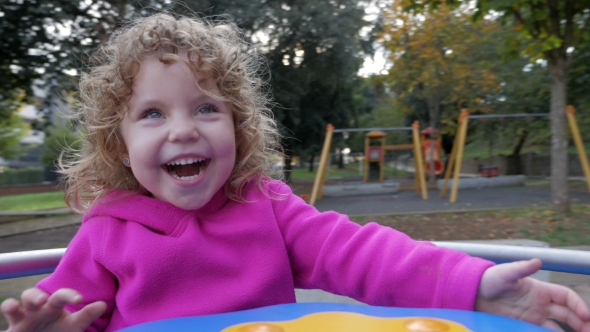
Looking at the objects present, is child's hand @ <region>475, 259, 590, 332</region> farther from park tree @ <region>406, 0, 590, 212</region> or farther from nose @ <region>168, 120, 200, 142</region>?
park tree @ <region>406, 0, 590, 212</region>

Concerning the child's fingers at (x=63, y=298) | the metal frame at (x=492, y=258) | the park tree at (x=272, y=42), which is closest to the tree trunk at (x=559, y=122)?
the park tree at (x=272, y=42)

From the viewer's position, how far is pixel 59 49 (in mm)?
6520

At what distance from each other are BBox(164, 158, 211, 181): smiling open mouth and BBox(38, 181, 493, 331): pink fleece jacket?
105 millimetres

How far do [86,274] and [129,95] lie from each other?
0.44m

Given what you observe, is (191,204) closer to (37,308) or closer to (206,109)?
(206,109)

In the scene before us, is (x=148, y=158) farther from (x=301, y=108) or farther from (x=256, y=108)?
(x=301, y=108)

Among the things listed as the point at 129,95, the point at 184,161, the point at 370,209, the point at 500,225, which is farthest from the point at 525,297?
the point at 370,209

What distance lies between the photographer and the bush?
23.5m

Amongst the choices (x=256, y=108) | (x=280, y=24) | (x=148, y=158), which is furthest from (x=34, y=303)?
(x=280, y=24)

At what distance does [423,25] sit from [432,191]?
12.0 feet

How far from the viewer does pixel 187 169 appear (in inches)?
50.4

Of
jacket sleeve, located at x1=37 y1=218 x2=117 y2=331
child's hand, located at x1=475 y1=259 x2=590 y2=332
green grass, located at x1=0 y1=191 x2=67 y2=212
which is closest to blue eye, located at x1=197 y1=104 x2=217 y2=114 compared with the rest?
jacket sleeve, located at x1=37 y1=218 x2=117 y2=331

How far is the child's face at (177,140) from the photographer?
1.22 metres

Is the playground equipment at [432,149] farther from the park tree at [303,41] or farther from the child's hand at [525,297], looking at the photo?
the child's hand at [525,297]
